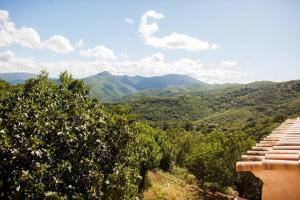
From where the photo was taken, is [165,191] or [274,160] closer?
[274,160]

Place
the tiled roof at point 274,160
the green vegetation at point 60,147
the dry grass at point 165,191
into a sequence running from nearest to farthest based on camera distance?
1. the tiled roof at point 274,160
2. the green vegetation at point 60,147
3. the dry grass at point 165,191

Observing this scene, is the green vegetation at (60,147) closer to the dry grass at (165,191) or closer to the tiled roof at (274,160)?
the tiled roof at (274,160)

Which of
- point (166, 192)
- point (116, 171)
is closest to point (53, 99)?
point (116, 171)

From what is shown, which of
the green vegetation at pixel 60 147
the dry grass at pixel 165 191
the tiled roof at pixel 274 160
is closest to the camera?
the tiled roof at pixel 274 160

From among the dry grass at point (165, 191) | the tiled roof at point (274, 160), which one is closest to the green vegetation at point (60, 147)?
the tiled roof at point (274, 160)

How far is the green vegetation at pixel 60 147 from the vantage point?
1357 cm

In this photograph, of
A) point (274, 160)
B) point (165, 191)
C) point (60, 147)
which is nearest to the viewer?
point (274, 160)

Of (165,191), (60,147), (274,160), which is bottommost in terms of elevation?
(165,191)

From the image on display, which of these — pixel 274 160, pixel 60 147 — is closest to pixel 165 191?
pixel 60 147

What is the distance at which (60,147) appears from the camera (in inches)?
614

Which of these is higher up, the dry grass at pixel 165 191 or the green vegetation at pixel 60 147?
the green vegetation at pixel 60 147

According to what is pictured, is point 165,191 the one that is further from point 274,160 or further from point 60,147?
point 274,160

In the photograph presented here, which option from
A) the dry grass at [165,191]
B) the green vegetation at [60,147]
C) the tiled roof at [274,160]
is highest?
the tiled roof at [274,160]

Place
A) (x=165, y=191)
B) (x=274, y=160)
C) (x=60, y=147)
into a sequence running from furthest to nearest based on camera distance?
(x=165, y=191) → (x=60, y=147) → (x=274, y=160)
